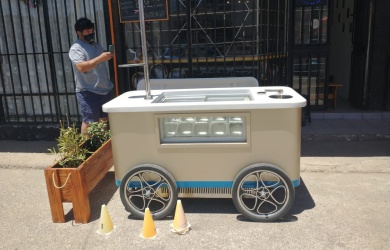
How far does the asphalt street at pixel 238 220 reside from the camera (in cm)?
326

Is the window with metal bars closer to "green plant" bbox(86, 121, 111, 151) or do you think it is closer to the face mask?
the face mask

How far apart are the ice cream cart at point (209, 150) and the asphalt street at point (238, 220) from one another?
0.23m

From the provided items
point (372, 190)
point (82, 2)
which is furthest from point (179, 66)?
point (372, 190)

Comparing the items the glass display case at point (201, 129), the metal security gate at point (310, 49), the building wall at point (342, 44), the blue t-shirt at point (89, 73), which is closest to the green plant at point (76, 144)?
the blue t-shirt at point (89, 73)

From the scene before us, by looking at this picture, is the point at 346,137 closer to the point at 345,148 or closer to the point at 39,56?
the point at 345,148

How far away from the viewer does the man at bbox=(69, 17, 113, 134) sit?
4621 mm

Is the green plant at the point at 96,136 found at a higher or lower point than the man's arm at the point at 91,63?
lower

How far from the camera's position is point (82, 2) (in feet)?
20.1

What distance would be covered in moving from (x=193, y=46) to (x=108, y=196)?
292cm

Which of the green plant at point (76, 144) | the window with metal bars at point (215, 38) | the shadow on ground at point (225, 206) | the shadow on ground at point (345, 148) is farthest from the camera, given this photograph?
the window with metal bars at point (215, 38)

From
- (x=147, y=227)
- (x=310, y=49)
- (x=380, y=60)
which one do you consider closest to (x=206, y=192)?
(x=147, y=227)

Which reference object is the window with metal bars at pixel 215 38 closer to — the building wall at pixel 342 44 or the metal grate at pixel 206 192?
the metal grate at pixel 206 192

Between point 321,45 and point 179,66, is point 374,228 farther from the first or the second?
point 321,45

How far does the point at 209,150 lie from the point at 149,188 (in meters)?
0.77
